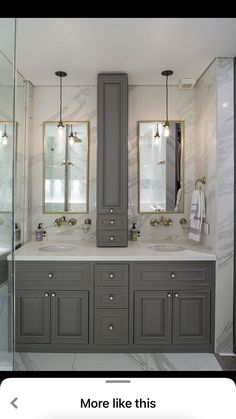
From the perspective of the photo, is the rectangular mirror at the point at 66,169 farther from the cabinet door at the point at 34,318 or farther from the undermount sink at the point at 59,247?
the cabinet door at the point at 34,318

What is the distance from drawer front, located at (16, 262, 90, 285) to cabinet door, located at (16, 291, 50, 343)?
0.41 feet

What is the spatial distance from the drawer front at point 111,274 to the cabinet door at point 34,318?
0.40m

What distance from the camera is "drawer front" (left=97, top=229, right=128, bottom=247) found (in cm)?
241

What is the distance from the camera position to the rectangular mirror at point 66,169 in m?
2.72

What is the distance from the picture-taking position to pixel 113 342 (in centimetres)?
216

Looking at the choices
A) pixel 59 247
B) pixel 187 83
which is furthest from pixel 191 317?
pixel 187 83

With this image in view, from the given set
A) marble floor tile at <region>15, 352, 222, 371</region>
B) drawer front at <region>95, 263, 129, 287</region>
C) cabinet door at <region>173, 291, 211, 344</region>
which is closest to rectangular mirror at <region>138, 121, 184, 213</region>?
drawer front at <region>95, 263, 129, 287</region>

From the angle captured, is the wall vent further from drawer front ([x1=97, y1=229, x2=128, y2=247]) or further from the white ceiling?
drawer front ([x1=97, y1=229, x2=128, y2=247])

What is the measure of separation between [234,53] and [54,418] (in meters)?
2.39

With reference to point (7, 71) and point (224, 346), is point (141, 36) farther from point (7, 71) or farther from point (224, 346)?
point (224, 346)

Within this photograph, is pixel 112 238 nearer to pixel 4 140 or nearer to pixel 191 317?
pixel 191 317

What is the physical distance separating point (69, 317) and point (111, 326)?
319 mm

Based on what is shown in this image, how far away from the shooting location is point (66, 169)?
2.72 m
